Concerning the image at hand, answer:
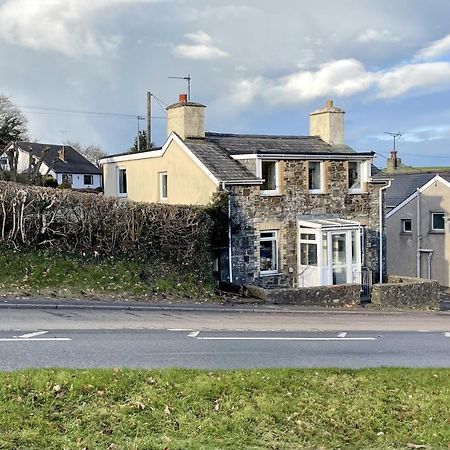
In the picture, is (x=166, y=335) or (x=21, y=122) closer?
(x=166, y=335)

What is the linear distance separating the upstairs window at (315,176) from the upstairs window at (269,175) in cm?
185

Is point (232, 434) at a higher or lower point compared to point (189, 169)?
lower

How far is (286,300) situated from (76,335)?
442 inches

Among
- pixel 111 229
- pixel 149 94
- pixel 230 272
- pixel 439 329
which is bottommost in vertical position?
pixel 439 329

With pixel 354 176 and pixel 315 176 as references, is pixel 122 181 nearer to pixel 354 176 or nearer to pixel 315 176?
pixel 315 176

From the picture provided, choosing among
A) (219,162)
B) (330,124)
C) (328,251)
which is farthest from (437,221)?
(219,162)

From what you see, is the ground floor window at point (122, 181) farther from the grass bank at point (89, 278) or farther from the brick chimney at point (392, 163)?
the brick chimney at point (392, 163)

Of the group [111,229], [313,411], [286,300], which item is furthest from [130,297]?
[313,411]

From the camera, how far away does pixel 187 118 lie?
26906mm

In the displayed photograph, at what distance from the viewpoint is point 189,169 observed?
2600 cm

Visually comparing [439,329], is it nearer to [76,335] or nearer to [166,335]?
[166,335]

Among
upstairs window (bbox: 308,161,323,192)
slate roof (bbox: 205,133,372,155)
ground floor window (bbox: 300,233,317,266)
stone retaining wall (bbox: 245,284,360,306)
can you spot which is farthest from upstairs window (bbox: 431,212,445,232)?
stone retaining wall (bbox: 245,284,360,306)

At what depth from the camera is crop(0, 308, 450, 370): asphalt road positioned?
393 inches

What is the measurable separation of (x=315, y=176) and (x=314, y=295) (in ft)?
21.4
